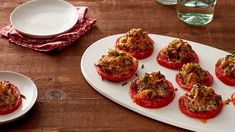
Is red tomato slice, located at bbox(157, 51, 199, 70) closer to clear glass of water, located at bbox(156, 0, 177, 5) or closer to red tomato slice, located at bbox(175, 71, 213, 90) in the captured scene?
red tomato slice, located at bbox(175, 71, 213, 90)

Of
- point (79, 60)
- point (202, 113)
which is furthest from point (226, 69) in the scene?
point (79, 60)

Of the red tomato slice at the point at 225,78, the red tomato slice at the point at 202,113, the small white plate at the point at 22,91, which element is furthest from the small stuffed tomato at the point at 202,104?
the small white plate at the point at 22,91

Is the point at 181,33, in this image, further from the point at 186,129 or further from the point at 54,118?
the point at 54,118

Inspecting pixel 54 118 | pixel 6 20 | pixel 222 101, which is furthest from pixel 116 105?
pixel 6 20

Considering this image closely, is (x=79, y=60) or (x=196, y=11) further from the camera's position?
(x=196, y=11)

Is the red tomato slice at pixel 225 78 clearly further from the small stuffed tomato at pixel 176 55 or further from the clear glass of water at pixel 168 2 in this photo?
the clear glass of water at pixel 168 2

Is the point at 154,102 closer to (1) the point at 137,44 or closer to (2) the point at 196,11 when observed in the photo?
(1) the point at 137,44
